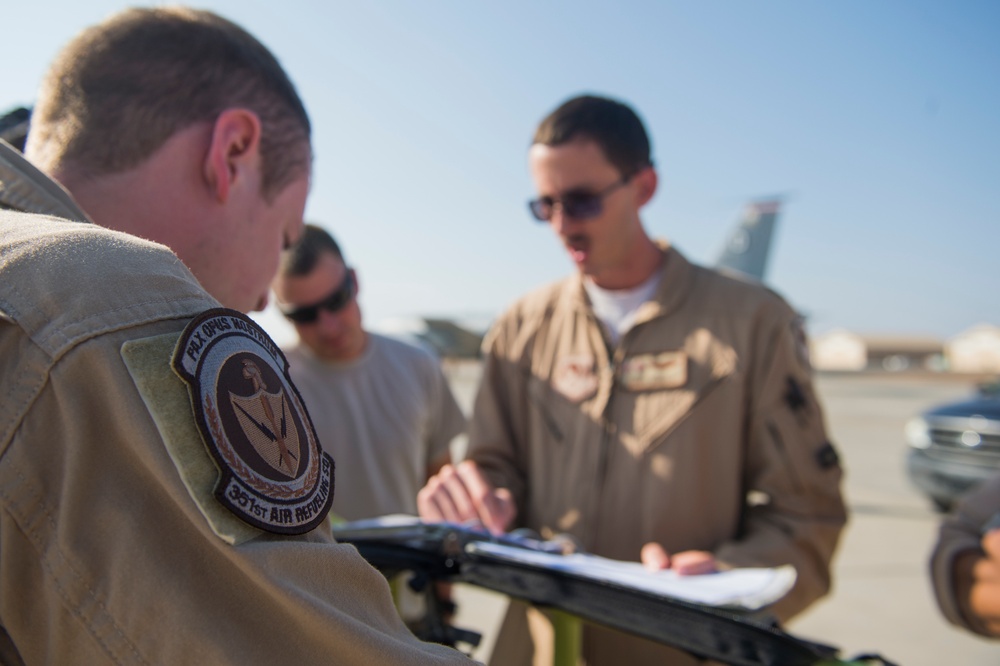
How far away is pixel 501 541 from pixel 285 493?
837 mm

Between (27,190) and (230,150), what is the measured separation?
0.29 meters

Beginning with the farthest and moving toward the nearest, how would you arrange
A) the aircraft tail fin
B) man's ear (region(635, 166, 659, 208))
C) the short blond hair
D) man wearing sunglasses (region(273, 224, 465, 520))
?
the aircraft tail fin → man wearing sunglasses (region(273, 224, 465, 520)) → man's ear (region(635, 166, 659, 208)) → the short blond hair

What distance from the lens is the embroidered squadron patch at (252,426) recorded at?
61cm

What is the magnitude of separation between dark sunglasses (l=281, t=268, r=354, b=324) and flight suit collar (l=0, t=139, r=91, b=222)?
2.23m

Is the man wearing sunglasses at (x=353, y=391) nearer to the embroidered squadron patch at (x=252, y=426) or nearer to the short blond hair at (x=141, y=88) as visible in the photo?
the short blond hair at (x=141, y=88)

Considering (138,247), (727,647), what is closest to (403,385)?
(727,647)

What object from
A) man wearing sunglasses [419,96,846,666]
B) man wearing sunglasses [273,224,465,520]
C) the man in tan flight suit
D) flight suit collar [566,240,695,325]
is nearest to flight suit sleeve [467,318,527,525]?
man wearing sunglasses [419,96,846,666]

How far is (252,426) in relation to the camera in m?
0.65

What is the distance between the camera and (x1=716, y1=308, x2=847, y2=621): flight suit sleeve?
1.98 metres

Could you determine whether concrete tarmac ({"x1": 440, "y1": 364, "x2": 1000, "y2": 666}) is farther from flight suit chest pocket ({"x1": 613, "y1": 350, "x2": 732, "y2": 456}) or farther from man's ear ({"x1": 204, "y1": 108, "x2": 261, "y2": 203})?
man's ear ({"x1": 204, "y1": 108, "x2": 261, "y2": 203})

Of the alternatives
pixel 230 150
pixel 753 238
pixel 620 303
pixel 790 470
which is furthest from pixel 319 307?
pixel 753 238

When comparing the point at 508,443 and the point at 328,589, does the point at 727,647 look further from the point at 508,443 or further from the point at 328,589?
the point at 508,443

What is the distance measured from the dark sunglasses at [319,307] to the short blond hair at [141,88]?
1.96 metres

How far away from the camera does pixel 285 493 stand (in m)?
0.65
